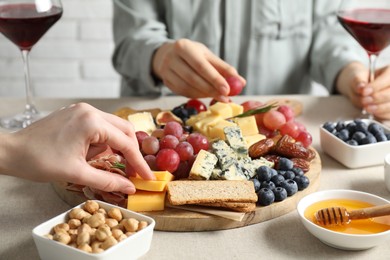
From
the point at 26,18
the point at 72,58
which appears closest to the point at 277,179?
the point at 26,18

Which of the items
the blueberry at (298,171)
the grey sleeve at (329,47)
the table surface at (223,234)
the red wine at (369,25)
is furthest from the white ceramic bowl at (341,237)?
the grey sleeve at (329,47)

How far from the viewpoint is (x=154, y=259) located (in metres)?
0.95

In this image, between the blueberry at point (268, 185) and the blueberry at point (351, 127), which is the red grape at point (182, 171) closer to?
the blueberry at point (268, 185)

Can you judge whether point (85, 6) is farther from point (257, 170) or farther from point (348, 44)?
point (257, 170)

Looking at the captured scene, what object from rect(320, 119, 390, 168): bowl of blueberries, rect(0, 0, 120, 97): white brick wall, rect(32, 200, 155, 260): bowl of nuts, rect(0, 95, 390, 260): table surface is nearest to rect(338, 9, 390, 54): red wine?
rect(320, 119, 390, 168): bowl of blueberries

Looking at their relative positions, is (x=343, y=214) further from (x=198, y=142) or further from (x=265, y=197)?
(x=198, y=142)

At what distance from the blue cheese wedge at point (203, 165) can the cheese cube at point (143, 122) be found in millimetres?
224

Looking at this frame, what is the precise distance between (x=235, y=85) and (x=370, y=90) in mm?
382

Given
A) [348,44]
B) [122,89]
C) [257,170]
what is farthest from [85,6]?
[257,170]

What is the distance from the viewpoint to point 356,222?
1.00 meters

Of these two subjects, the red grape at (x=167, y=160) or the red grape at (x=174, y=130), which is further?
the red grape at (x=174, y=130)

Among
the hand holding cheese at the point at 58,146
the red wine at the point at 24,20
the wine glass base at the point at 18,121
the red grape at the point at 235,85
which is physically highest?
the red wine at the point at 24,20

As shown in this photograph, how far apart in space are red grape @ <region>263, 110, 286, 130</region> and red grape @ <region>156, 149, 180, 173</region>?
293 mm

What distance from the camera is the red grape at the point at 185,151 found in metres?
1.15
